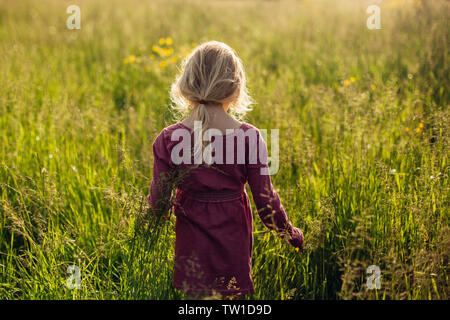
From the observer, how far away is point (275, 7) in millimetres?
10062

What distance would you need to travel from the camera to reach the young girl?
173 cm

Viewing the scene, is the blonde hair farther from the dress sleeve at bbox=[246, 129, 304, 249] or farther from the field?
the field

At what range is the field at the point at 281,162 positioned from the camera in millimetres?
1907

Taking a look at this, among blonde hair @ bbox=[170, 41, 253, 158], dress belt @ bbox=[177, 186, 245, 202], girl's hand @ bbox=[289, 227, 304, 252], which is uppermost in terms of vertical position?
blonde hair @ bbox=[170, 41, 253, 158]

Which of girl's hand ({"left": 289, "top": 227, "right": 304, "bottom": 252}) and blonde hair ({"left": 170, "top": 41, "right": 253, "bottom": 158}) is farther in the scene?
girl's hand ({"left": 289, "top": 227, "right": 304, "bottom": 252})

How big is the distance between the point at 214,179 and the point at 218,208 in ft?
0.43

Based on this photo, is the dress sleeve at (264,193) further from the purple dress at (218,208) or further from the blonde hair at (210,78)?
the blonde hair at (210,78)

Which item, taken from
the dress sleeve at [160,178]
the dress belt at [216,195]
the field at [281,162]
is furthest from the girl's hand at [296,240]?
the dress sleeve at [160,178]

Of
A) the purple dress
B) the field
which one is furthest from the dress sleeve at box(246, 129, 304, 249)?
the field

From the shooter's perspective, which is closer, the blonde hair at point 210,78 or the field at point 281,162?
the blonde hair at point 210,78

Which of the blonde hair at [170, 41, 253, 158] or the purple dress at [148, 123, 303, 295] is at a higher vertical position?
the blonde hair at [170, 41, 253, 158]

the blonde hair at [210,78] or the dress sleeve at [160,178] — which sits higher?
the blonde hair at [210,78]

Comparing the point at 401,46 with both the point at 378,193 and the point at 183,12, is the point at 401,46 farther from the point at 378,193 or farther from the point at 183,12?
the point at 183,12
